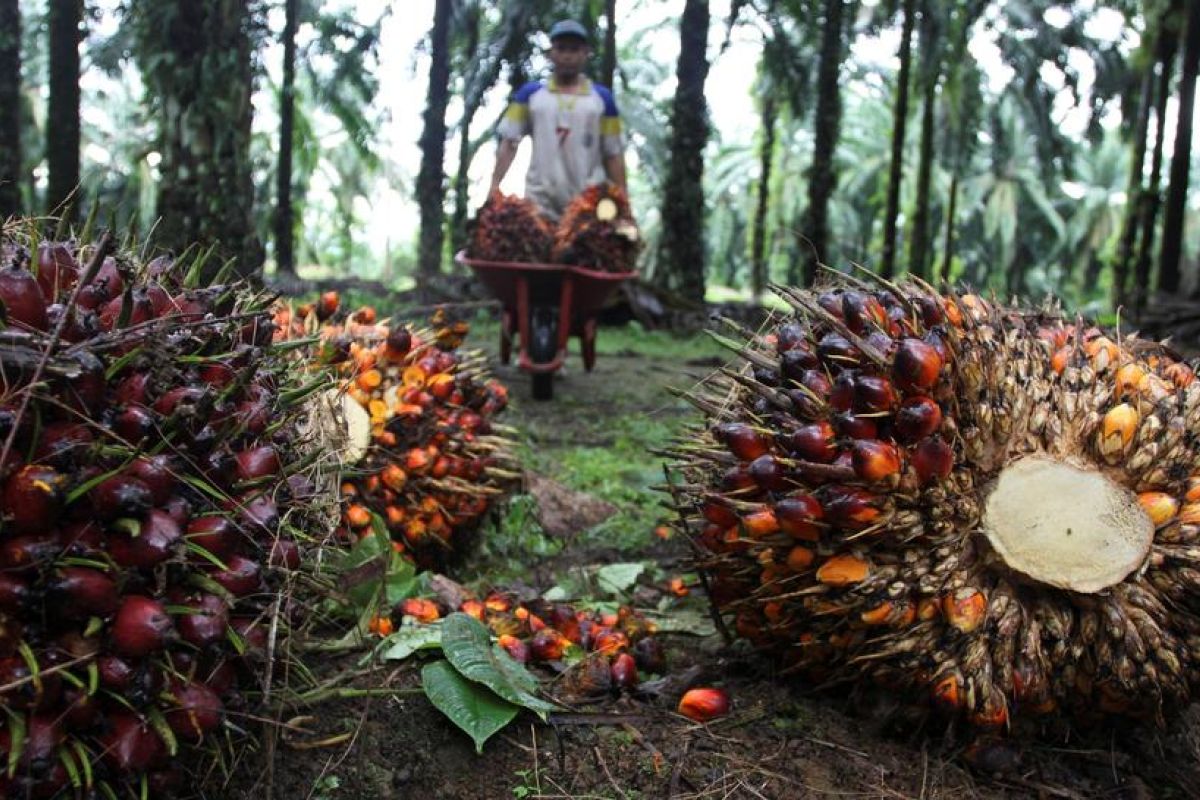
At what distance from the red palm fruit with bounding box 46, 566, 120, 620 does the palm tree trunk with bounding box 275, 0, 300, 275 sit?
Result: 1496 centimetres

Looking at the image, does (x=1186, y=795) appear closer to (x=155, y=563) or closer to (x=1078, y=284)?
(x=155, y=563)

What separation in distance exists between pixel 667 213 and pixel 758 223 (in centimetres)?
911

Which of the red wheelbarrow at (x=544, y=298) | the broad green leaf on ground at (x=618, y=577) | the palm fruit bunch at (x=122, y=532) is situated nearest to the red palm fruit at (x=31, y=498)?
the palm fruit bunch at (x=122, y=532)

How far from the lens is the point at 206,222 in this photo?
19.3 ft

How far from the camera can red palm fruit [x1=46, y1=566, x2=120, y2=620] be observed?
1.34 metres

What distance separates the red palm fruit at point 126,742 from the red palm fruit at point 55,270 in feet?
2.00

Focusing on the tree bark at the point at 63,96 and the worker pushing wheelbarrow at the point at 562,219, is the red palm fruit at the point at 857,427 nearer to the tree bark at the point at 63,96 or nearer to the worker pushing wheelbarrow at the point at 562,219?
the worker pushing wheelbarrow at the point at 562,219

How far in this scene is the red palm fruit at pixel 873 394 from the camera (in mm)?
2076

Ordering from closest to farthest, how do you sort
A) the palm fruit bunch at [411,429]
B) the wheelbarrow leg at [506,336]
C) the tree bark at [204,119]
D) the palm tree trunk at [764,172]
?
the palm fruit bunch at [411,429] → the tree bark at [204,119] → the wheelbarrow leg at [506,336] → the palm tree trunk at [764,172]

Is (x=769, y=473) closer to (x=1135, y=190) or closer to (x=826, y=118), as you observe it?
(x=826, y=118)

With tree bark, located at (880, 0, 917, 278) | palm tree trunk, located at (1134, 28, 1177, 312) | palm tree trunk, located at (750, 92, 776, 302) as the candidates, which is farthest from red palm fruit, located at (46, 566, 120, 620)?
palm tree trunk, located at (750, 92, 776, 302)

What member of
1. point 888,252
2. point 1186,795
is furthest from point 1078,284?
point 1186,795

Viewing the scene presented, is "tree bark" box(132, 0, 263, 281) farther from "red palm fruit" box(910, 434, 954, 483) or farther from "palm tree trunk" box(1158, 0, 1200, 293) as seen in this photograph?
"palm tree trunk" box(1158, 0, 1200, 293)

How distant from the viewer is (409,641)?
7.75 ft
